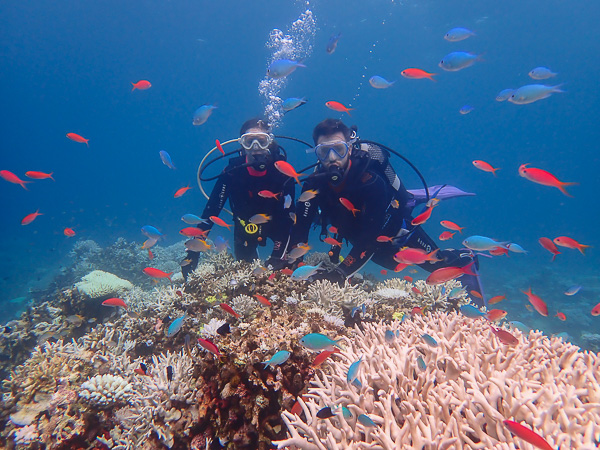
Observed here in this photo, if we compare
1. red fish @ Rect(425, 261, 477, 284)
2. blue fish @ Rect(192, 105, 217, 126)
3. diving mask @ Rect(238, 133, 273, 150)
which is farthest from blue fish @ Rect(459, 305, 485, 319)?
blue fish @ Rect(192, 105, 217, 126)

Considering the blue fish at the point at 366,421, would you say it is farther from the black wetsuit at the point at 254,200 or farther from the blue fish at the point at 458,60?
the blue fish at the point at 458,60

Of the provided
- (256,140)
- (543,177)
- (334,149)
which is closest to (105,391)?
(256,140)

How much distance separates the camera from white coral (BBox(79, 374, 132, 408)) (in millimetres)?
3270

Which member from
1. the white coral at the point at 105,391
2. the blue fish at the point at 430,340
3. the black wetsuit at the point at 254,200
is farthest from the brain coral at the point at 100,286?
the blue fish at the point at 430,340

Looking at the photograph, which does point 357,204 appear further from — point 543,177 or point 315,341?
point 315,341

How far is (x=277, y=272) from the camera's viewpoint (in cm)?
528

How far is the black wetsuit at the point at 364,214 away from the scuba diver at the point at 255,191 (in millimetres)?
608

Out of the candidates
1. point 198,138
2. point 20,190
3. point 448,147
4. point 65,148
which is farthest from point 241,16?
point 20,190

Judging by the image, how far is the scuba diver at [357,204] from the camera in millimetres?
5754

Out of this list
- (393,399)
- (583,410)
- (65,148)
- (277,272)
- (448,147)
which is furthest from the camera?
(65,148)

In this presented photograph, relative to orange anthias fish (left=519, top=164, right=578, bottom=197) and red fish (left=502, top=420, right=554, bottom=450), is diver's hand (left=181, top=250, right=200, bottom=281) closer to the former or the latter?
red fish (left=502, top=420, right=554, bottom=450)

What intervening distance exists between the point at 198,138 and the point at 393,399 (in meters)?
107

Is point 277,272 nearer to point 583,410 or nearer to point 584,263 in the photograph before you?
point 583,410

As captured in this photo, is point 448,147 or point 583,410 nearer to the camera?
point 583,410
